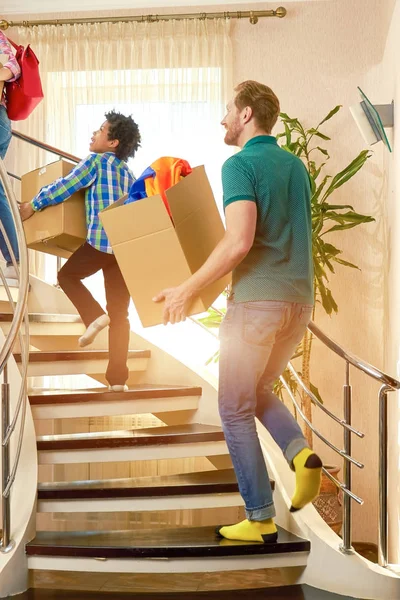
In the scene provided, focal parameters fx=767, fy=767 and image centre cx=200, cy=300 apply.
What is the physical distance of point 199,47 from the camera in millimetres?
5004

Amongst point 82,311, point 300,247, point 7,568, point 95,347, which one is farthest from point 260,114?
point 95,347

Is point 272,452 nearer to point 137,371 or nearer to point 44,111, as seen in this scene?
point 137,371

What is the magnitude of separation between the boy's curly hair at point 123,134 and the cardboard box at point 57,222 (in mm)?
249

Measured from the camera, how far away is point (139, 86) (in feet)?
16.6

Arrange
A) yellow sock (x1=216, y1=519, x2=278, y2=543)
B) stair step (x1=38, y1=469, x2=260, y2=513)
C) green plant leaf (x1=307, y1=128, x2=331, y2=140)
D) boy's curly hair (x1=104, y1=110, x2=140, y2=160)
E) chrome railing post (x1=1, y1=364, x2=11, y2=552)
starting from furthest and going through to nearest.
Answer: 1. green plant leaf (x1=307, y1=128, x2=331, y2=140)
2. boy's curly hair (x1=104, y1=110, x2=140, y2=160)
3. stair step (x1=38, y1=469, x2=260, y2=513)
4. chrome railing post (x1=1, y1=364, x2=11, y2=552)
5. yellow sock (x1=216, y1=519, x2=278, y2=543)

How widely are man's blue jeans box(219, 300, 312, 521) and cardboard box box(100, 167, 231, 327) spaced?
17 cm

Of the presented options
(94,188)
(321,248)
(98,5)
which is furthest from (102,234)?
(98,5)

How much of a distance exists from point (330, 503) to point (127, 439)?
1667 millimetres

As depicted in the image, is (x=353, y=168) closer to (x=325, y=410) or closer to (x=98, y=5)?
(x=325, y=410)

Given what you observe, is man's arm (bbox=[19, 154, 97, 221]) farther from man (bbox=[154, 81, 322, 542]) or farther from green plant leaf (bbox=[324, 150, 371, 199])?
green plant leaf (bbox=[324, 150, 371, 199])

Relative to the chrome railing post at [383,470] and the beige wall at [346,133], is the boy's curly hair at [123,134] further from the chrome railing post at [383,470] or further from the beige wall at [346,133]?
the beige wall at [346,133]

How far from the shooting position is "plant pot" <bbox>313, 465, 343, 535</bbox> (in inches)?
163

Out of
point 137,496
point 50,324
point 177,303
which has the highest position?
point 177,303

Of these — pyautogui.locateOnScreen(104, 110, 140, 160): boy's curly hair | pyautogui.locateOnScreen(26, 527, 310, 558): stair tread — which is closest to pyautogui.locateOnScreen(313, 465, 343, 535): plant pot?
pyautogui.locateOnScreen(26, 527, 310, 558): stair tread
